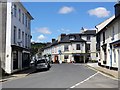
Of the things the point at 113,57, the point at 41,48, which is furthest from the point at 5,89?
the point at 41,48

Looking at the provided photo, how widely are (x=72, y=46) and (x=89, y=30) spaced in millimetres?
9883

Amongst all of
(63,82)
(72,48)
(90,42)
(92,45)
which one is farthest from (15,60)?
(90,42)

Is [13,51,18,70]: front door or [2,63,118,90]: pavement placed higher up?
[13,51,18,70]: front door

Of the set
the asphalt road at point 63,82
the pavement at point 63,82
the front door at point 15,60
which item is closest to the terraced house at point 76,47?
the front door at point 15,60

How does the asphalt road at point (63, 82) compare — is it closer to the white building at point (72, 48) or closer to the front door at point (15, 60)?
the front door at point (15, 60)

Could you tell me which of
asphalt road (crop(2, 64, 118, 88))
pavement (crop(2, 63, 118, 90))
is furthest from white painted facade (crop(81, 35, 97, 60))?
asphalt road (crop(2, 64, 118, 88))

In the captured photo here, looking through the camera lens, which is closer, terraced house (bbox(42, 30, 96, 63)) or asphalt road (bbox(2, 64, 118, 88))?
asphalt road (bbox(2, 64, 118, 88))

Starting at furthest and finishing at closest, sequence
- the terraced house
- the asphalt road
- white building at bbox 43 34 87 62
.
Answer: the terraced house, white building at bbox 43 34 87 62, the asphalt road

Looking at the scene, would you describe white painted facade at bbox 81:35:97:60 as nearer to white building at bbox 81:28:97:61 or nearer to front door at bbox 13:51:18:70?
white building at bbox 81:28:97:61

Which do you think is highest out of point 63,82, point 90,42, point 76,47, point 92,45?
point 90,42

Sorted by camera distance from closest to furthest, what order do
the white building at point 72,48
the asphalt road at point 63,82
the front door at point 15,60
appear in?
1. the asphalt road at point 63,82
2. the front door at point 15,60
3. the white building at point 72,48

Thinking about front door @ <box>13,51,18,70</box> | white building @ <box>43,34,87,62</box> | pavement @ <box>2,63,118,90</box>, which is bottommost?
pavement @ <box>2,63,118,90</box>

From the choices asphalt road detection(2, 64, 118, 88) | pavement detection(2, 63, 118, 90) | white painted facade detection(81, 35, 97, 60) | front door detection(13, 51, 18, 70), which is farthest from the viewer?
white painted facade detection(81, 35, 97, 60)

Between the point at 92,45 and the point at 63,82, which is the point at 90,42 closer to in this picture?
the point at 92,45
